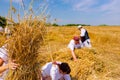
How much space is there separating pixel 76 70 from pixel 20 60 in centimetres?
283

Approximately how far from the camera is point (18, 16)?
4836 mm

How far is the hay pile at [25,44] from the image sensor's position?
15.9 ft

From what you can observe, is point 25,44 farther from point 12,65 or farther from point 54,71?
point 54,71

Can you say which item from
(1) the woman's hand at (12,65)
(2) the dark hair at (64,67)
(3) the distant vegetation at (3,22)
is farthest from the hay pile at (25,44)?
(2) the dark hair at (64,67)

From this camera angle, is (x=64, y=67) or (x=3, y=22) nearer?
(x=3, y=22)

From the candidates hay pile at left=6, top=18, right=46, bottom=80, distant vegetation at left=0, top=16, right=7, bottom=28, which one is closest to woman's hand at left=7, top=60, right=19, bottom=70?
hay pile at left=6, top=18, right=46, bottom=80

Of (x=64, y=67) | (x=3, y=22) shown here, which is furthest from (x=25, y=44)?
(x=64, y=67)

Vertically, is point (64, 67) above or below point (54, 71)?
above

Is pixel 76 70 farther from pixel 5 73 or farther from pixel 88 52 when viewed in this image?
pixel 5 73

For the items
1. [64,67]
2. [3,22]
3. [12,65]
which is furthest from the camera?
[64,67]

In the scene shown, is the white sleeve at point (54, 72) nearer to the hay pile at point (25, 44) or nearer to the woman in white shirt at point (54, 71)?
the woman in white shirt at point (54, 71)

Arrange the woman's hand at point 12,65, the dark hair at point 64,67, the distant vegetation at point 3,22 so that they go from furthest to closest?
the dark hair at point 64,67
the distant vegetation at point 3,22
the woman's hand at point 12,65

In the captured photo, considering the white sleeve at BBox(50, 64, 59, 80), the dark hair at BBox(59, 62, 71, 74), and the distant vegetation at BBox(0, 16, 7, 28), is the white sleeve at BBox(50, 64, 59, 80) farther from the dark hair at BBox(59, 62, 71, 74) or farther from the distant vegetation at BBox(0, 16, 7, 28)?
the distant vegetation at BBox(0, 16, 7, 28)

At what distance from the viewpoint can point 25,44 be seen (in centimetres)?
491
